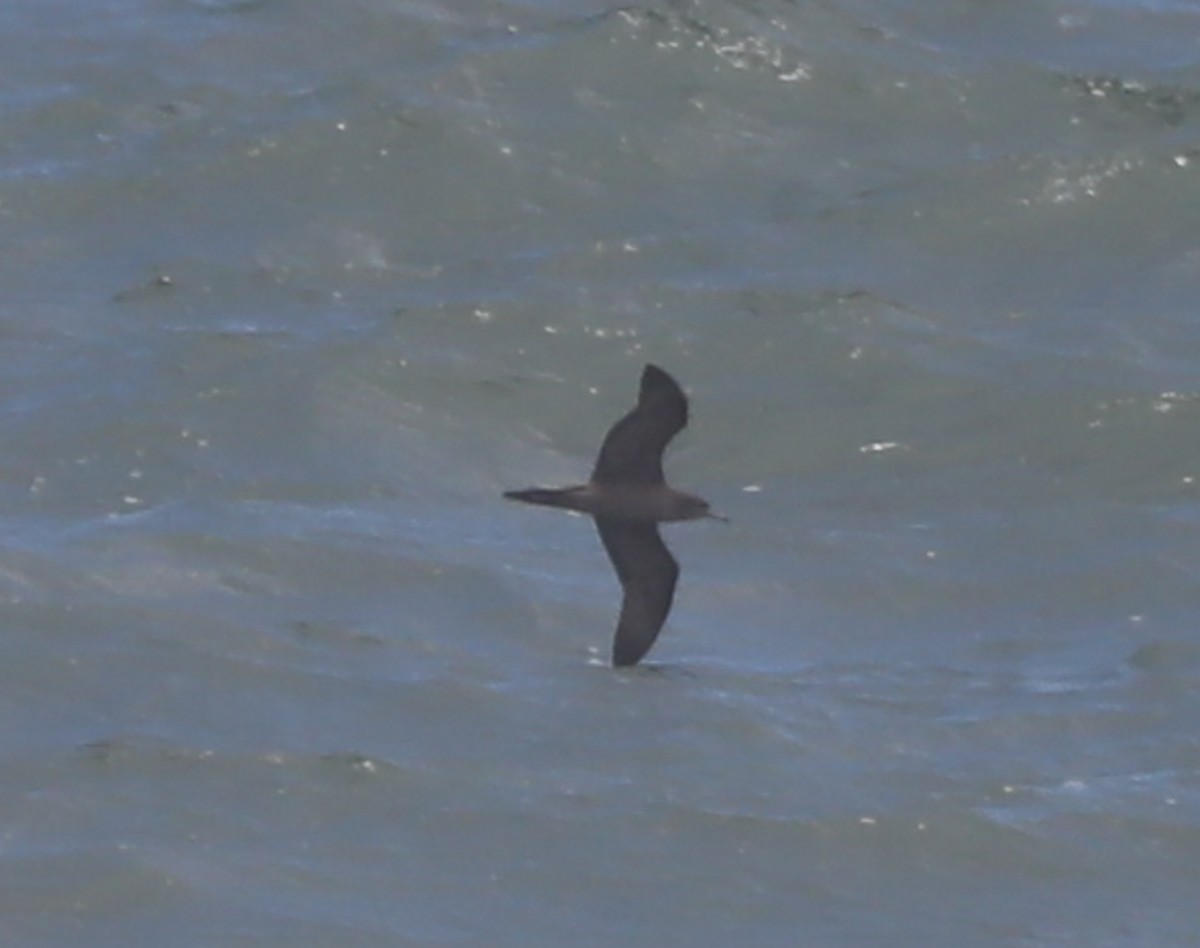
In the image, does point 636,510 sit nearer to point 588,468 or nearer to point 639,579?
point 639,579

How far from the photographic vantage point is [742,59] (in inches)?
878

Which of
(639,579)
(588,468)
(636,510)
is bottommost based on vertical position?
(588,468)

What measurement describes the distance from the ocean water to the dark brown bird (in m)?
0.83

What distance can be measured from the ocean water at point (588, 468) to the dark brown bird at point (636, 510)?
83 centimetres

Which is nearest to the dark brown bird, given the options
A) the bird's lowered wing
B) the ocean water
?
the bird's lowered wing

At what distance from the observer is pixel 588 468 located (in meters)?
18.4

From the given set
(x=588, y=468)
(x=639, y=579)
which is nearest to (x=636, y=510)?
(x=639, y=579)

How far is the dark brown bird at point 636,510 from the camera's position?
1477 cm

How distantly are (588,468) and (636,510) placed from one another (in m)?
3.53

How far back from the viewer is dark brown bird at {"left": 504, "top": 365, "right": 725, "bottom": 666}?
14773mm

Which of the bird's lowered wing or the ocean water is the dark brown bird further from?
the ocean water

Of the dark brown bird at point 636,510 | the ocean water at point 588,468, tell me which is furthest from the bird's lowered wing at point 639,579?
the ocean water at point 588,468

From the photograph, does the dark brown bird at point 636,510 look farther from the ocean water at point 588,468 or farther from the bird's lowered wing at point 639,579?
the ocean water at point 588,468

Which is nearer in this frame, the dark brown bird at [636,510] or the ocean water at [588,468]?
the dark brown bird at [636,510]
